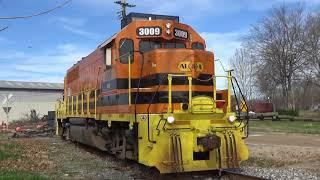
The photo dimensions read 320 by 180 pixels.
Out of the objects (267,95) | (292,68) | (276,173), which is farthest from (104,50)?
(267,95)

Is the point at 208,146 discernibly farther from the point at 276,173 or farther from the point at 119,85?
the point at 119,85

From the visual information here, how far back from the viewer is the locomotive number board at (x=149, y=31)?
1251 cm

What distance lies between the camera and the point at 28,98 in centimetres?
7212

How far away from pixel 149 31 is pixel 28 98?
205ft

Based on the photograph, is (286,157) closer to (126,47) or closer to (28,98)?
(126,47)

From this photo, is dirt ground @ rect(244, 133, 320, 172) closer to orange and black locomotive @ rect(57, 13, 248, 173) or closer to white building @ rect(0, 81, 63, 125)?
orange and black locomotive @ rect(57, 13, 248, 173)

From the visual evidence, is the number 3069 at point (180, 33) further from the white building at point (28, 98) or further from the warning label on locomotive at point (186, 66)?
the white building at point (28, 98)

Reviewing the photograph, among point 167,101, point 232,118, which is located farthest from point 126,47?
point 232,118

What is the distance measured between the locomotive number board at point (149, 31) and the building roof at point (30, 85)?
208 feet

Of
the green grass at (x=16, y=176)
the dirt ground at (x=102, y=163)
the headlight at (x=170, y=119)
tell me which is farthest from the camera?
the dirt ground at (x=102, y=163)

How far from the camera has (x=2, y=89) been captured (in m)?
72.0

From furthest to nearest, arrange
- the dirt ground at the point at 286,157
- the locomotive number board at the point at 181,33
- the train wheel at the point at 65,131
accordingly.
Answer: the train wheel at the point at 65,131
the dirt ground at the point at 286,157
the locomotive number board at the point at 181,33

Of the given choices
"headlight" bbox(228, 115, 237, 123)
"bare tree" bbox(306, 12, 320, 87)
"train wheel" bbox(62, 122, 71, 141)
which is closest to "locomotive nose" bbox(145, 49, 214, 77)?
"headlight" bbox(228, 115, 237, 123)

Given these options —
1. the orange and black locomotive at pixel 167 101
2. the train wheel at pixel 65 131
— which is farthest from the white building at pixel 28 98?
the orange and black locomotive at pixel 167 101
